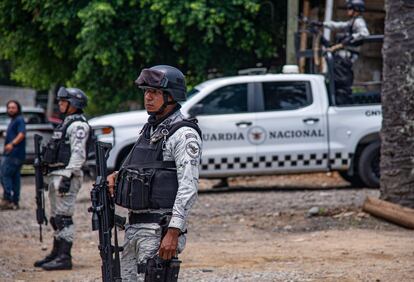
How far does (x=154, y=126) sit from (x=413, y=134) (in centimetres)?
586

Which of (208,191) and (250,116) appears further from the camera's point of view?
(208,191)

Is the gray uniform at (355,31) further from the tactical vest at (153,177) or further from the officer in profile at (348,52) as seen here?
the tactical vest at (153,177)

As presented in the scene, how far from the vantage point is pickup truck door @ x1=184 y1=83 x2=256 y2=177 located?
1445 centimetres

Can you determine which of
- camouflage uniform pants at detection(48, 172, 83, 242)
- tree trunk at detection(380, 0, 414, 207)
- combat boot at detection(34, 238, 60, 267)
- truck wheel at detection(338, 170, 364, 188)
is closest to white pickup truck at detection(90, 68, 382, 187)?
truck wheel at detection(338, 170, 364, 188)

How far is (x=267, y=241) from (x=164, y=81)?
5173mm

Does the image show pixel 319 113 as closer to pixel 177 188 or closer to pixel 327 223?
pixel 327 223

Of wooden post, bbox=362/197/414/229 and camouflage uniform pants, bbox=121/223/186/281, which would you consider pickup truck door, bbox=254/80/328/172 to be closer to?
wooden post, bbox=362/197/414/229

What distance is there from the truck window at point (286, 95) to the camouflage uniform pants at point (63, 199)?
5.99m

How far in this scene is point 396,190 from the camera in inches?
445

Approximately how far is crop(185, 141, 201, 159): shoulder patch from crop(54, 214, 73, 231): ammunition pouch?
12.1ft

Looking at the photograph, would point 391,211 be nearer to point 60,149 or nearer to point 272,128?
point 272,128

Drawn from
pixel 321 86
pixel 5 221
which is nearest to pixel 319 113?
pixel 321 86

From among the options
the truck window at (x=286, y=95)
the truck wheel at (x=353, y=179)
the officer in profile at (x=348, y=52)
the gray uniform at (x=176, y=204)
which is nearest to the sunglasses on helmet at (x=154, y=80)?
the gray uniform at (x=176, y=204)

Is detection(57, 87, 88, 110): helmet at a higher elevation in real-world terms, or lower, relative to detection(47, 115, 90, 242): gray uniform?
higher
